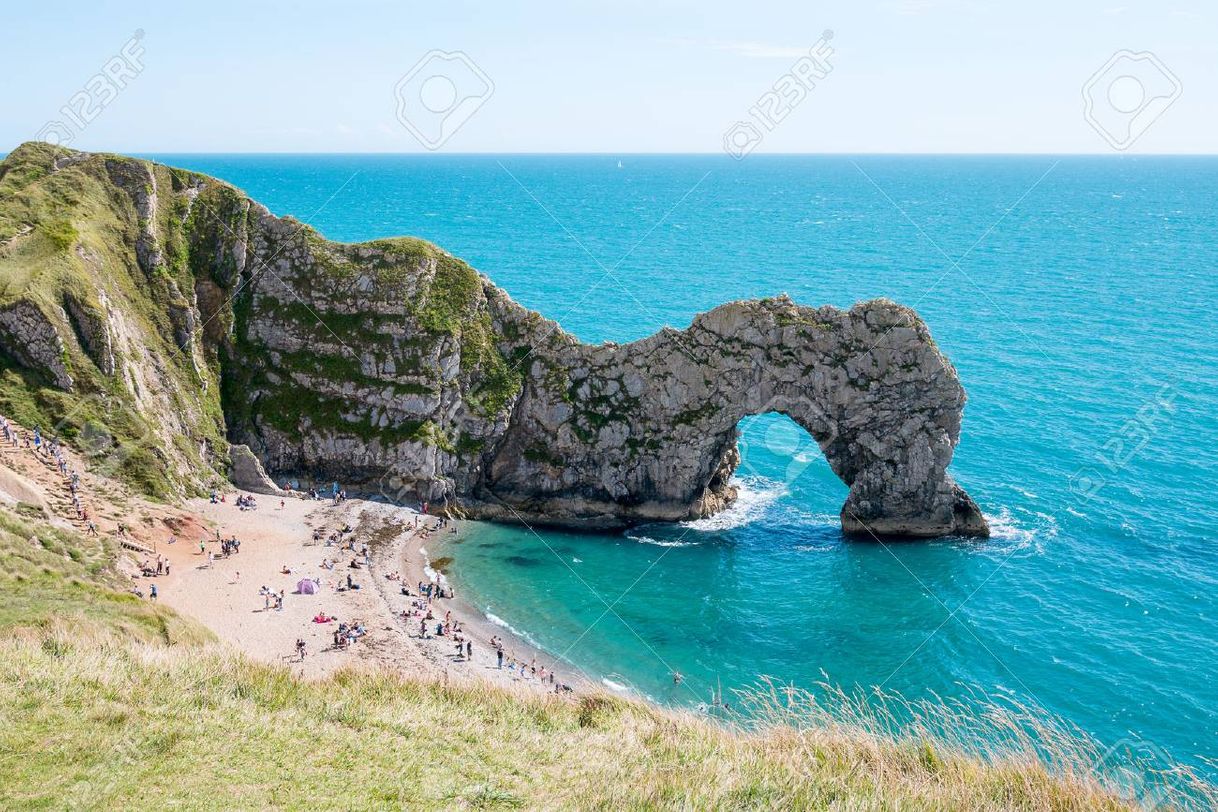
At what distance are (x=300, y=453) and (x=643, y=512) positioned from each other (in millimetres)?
26678

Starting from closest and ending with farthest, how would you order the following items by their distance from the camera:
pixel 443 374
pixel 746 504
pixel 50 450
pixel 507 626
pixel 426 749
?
pixel 426 749, pixel 50 450, pixel 507 626, pixel 443 374, pixel 746 504

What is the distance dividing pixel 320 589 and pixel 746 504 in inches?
1303

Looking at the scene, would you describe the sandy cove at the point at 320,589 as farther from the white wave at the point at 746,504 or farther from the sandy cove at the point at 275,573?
the white wave at the point at 746,504

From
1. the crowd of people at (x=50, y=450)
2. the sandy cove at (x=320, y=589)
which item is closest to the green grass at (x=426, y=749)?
the sandy cove at (x=320, y=589)

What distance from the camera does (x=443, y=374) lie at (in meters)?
66.6

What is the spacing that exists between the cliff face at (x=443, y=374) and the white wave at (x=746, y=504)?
112 centimetres

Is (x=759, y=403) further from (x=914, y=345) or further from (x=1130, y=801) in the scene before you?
(x=1130, y=801)

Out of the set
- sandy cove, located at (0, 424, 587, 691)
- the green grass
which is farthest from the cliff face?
the green grass

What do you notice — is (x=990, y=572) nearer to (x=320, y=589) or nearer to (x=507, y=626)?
(x=507, y=626)

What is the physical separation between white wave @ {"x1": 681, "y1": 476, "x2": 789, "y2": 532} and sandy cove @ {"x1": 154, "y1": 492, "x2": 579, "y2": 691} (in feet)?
64.2

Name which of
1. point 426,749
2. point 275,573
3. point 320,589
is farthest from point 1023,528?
point 426,749

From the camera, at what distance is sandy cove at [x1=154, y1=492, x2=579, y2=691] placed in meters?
47.3

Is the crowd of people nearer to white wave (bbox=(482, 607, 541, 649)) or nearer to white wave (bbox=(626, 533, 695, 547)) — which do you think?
white wave (bbox=(482, 607, 541, 649))

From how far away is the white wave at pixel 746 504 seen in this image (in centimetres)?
6569
